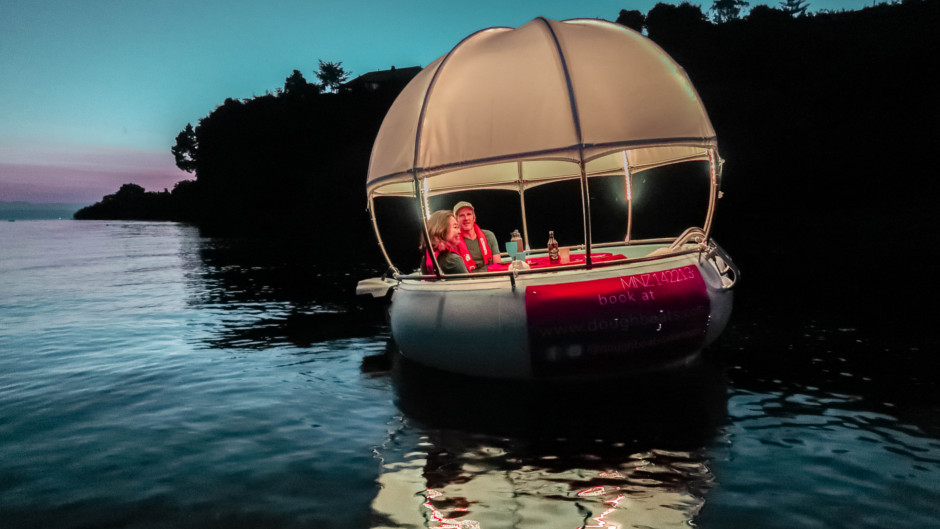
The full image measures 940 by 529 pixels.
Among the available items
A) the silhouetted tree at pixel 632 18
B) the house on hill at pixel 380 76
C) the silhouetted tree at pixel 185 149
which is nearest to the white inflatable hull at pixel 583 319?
the silhouetted tree at pixel 632 18

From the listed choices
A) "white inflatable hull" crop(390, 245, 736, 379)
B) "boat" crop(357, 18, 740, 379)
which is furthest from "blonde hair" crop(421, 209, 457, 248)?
"white inflatable hull" crop(390, 245, 736, 379)

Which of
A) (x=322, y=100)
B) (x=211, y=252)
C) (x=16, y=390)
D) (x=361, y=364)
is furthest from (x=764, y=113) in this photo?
(x=322, y=100)

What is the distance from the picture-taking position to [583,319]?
24.9 feet

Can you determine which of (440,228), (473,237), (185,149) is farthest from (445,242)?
(185,149)

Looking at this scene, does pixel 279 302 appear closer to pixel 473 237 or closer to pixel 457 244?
pixel 473 237

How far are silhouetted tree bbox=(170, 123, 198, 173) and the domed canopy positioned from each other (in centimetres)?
16126

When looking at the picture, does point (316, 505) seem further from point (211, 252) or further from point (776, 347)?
point (211, 252)

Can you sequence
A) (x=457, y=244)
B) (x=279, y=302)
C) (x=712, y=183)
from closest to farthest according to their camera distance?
1. (x=712, y=183)
2. (x=457, y=244)
3. (x=279, y=302)

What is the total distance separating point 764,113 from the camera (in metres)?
50.7

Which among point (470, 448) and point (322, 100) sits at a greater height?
point (322, 100)

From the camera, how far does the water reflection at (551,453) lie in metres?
5.32

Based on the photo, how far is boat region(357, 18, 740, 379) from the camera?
7691mm

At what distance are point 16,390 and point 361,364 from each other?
5.64 meters

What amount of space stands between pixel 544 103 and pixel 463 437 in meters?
4.23
